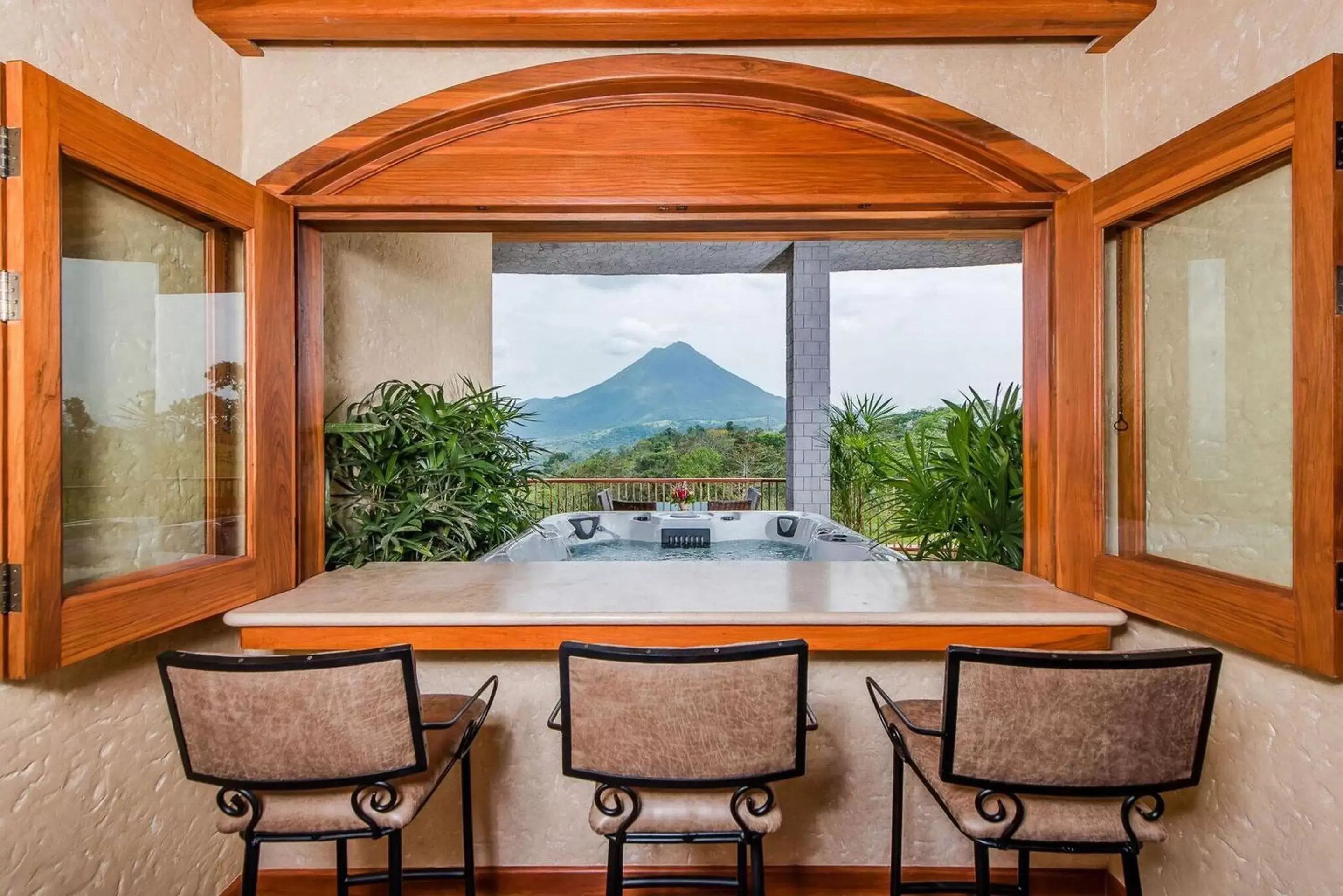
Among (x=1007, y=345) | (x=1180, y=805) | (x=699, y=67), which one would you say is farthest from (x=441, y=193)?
(x=1007, y=345)

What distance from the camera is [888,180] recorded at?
5.74ft

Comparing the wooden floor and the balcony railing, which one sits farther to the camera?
the balcony railing

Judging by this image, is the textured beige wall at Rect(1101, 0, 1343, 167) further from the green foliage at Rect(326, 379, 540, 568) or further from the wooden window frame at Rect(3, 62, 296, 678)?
the green foliage at Rect(326, 379, 540, 568)

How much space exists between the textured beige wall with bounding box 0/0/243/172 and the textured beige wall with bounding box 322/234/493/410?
499 mm

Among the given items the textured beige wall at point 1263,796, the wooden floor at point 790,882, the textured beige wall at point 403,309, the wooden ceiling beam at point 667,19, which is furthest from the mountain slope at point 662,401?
the textured beige wall at point 1263,796

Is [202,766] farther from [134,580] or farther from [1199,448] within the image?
[1199,448]

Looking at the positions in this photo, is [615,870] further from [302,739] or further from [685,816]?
[302,739]

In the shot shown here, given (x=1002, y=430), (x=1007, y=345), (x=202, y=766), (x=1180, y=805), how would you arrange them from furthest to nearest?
(x=1007, y=345) < (x=1002, y=430) < (x=1180, y=805) < (x=202, y=766)

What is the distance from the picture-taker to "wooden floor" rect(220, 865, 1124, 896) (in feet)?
5.53

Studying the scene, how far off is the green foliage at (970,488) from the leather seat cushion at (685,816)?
1.38 meters

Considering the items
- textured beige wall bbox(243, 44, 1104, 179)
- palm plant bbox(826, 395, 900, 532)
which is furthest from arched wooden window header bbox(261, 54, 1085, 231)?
palm plant bbox(826, 395, 900, 532)

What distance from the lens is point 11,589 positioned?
3.62 ft

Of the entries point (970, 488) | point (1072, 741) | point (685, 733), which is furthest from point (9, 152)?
point (970, 488)

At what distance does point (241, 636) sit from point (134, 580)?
25cm
